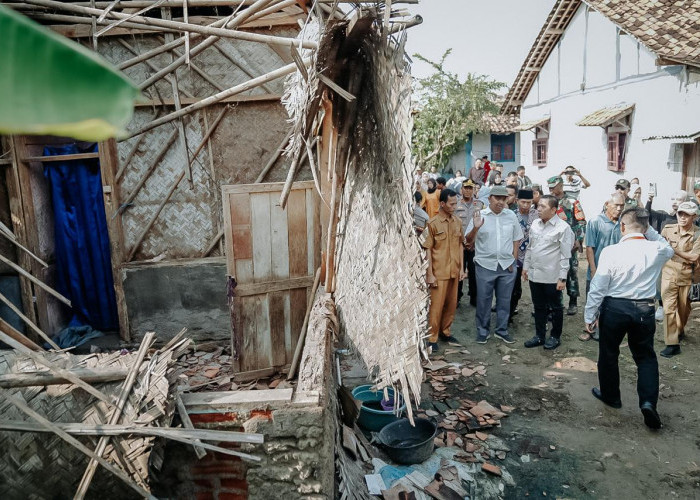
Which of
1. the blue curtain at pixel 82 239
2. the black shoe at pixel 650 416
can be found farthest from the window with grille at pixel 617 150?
the blue curtain at pixel 82 239

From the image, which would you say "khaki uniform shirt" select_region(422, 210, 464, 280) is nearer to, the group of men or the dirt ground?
the group of men

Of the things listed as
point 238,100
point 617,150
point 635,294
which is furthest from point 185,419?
point 617,150

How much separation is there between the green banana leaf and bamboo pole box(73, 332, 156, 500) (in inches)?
66.6

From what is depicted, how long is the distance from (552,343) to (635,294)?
209 cm

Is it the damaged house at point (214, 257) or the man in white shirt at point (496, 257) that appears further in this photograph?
the man in white shirt at point (496, 257)

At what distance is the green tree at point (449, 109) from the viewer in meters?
20.7

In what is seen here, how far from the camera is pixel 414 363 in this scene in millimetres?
2299

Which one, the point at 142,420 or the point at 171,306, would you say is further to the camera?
the point at 171,306

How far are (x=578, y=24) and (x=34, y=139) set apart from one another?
1431cm

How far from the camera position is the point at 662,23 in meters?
11.4

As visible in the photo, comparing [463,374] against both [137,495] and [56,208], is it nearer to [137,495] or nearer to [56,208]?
[137,495]

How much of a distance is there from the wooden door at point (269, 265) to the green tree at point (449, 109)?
16061 mm

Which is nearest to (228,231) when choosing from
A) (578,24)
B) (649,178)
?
(649,178)

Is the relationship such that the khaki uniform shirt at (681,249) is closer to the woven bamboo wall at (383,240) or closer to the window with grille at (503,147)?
the woven bamboo wall at (383,240)
